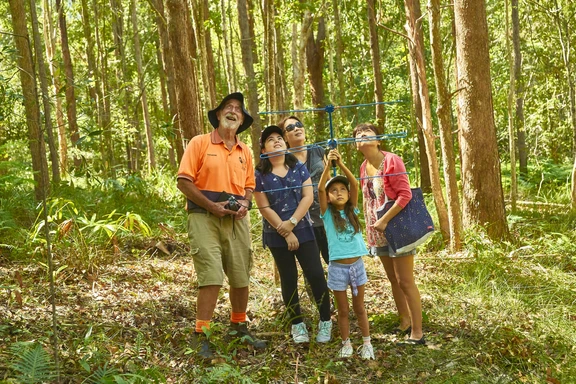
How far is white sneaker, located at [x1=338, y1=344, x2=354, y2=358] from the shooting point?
465 cm

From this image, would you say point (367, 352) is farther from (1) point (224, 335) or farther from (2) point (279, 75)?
(2) point (279, 75)

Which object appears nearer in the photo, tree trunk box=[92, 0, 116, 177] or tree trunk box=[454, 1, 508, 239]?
tree trunk box=[454, 1, 508, 239]

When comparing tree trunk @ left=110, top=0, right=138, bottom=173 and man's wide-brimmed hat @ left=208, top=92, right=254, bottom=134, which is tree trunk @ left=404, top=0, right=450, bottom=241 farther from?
tree trunk @ left=110, top=0, right=138, bottom=173

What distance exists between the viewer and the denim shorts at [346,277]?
4.70 metres

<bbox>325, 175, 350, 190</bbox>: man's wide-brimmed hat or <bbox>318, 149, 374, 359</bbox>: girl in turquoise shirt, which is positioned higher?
<bbox>325, 175, 350, 190</bbox>: man's wide-brimmed hat

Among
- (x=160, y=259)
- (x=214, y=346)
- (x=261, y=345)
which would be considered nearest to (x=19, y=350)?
(x=214, y=346)

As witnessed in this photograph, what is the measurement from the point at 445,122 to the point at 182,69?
3.49 metres

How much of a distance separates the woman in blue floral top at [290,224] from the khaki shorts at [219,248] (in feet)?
0.88

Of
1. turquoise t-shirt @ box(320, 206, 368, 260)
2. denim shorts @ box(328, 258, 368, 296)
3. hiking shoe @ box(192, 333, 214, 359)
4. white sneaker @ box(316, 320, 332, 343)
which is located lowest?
white sneaker @ box(316, 320, 332, 343)

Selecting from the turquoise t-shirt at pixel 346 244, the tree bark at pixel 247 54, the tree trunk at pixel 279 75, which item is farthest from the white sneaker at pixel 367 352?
the tree bark at pixel 247 54

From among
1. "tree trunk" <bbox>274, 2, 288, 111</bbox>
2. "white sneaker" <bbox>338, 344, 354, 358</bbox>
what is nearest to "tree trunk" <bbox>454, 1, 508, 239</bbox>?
"tree trunk" <bbox>274, 2, 288, 111</bbox>

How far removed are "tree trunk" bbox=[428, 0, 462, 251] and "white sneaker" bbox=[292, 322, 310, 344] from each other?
3.69 meters

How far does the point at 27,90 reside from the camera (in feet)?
28.2

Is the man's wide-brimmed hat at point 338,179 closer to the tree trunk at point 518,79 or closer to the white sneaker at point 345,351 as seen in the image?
the white sneaker at point 345,351
